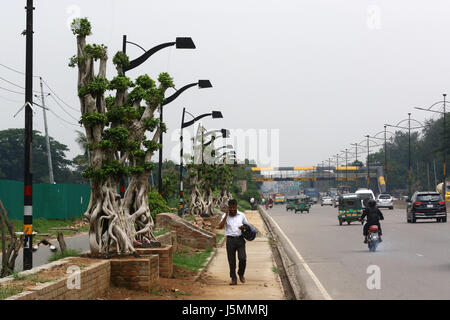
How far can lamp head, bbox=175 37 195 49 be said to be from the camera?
2309cm

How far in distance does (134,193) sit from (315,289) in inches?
201

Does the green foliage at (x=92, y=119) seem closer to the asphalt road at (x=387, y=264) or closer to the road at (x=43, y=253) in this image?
the road at (x=43, y=253)

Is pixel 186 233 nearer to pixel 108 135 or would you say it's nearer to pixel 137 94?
pixel 137 94

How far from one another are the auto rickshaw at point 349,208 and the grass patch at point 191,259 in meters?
20.1

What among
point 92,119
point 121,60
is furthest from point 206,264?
point 92,119

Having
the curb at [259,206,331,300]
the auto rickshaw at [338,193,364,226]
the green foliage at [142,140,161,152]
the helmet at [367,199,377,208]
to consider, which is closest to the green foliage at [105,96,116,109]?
the green foliage at [142,140,161,152]

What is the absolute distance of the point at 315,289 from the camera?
14.9 metres

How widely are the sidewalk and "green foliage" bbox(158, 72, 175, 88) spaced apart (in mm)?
4552

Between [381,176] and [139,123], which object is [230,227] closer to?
[139,123]

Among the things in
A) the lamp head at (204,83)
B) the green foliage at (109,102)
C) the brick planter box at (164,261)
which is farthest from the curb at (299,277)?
the lamp head at (204,83)

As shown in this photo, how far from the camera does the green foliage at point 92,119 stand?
48.6 ft

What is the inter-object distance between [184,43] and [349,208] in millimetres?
24889

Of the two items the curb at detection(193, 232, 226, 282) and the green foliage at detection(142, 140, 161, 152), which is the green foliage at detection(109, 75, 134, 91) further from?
the curb at detection(193, 232, 226, 282)

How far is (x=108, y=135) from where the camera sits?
15438 millimetres
